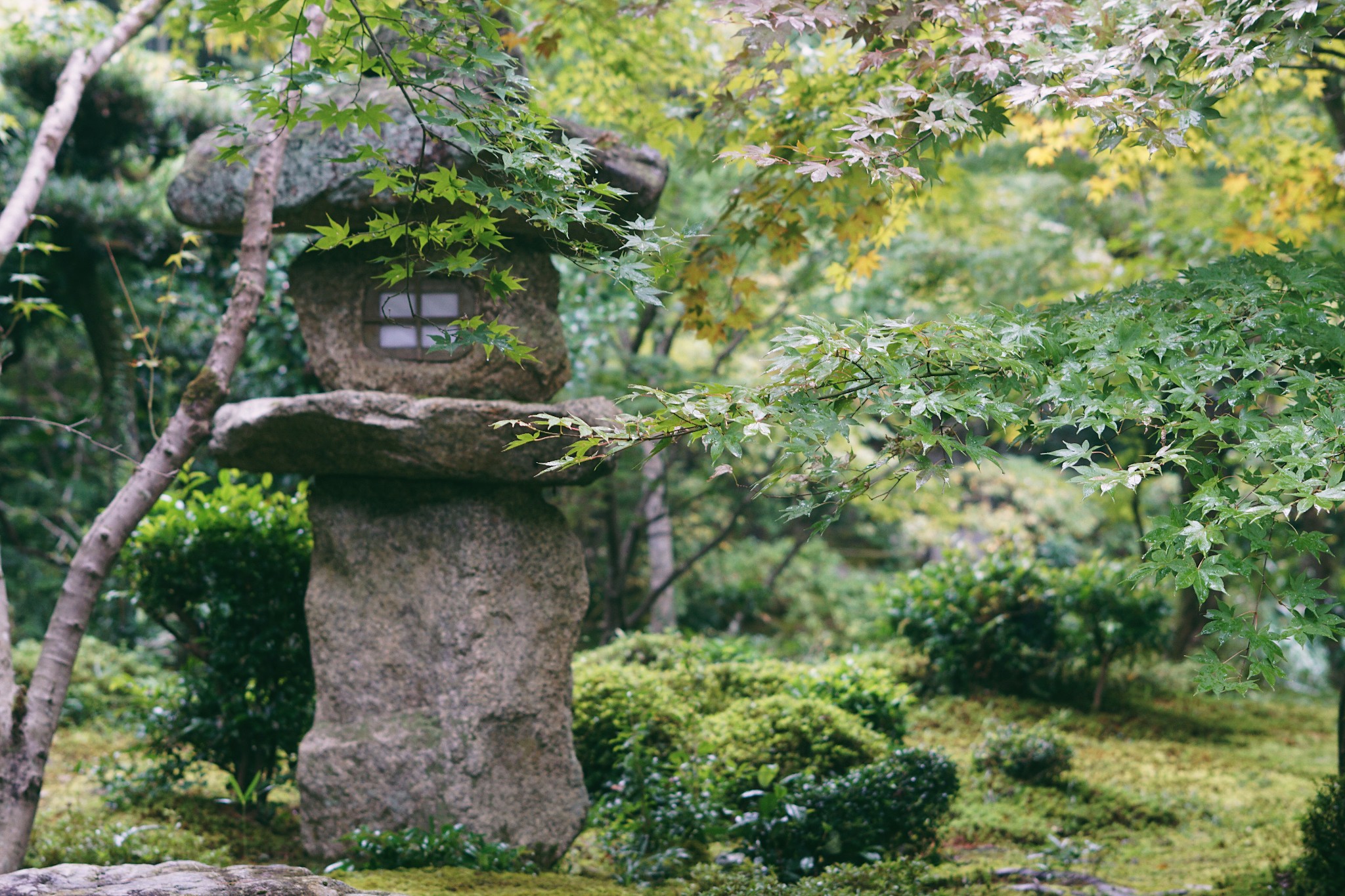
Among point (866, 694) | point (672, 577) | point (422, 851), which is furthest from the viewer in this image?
point (672, 577)

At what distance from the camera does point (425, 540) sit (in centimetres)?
396

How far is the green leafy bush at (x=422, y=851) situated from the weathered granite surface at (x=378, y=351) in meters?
1.75

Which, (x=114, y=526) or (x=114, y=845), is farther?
(x=114, y=845)

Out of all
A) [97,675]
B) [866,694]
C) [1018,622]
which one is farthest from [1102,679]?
[97,675]

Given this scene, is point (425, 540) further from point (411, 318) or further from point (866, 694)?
point (866, 694)

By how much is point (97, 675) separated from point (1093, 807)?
266 inches

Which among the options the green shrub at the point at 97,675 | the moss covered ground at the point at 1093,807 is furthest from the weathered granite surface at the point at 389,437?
the green shrub at the point at 97,675

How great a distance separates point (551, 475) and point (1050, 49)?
226cm

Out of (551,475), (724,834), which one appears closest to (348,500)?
(551,475)

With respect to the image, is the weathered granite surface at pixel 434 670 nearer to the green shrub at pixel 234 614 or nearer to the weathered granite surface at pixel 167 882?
the green shrub at pixel 234 614

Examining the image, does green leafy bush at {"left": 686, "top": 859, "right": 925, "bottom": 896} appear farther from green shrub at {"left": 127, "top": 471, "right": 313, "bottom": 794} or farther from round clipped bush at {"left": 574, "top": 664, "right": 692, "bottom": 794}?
green shrub at {"left": 127, "top": 471, "right": 313, "bottom": 794}

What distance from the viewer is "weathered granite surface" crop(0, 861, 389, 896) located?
2217 mm

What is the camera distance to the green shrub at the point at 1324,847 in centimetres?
334

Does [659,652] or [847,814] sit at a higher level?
[659,652]
